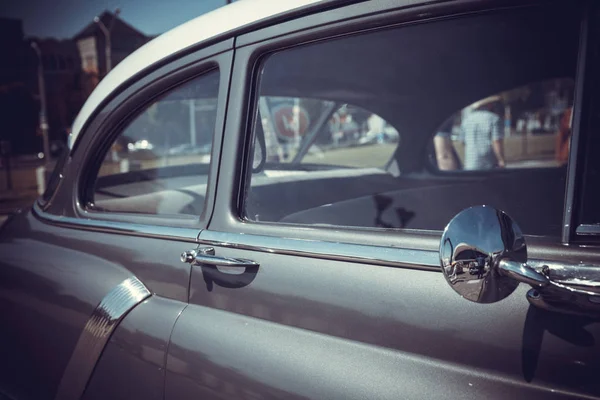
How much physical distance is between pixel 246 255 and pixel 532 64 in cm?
217

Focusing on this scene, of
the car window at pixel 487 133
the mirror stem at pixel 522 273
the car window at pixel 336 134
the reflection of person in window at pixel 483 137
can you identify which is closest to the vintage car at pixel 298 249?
the mirror stem at pixel 522 273

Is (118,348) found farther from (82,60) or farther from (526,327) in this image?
(82,60)

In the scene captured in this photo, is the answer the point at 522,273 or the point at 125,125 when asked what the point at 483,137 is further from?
the point at 522,273

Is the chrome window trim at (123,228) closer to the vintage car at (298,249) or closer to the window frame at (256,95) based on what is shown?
the vintage car at (298,249)

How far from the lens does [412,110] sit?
10.4 ft

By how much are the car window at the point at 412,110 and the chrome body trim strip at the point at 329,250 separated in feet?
0.37

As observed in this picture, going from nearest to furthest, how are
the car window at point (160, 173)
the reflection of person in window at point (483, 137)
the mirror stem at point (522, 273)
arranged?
the mirror stem at point (522, 273) → the car window at point (160, 173) → the reflection of person in window at point (483, 137)

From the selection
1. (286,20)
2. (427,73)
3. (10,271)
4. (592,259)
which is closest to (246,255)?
(286,20)

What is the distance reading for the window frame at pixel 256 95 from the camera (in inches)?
47.1

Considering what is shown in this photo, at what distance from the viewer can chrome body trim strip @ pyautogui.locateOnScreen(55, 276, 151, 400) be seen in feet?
5.41

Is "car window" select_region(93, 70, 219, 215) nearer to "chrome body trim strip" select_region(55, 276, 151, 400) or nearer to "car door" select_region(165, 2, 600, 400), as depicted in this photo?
"car door" select_region(165, 2, 600, 400)

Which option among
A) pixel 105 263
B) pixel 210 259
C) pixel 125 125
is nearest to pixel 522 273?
pixel 210 259

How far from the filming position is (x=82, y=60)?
53.0 meters

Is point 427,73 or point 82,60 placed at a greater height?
point 82,60
